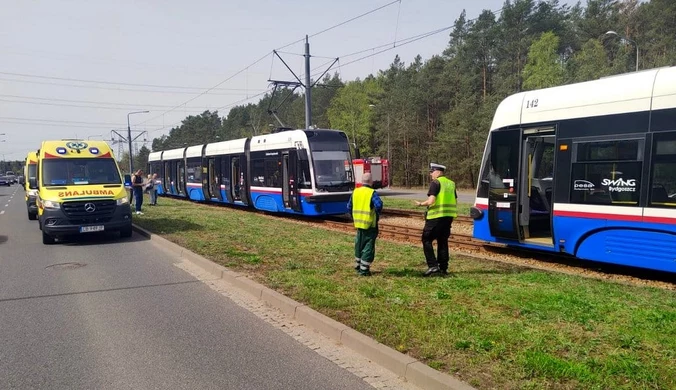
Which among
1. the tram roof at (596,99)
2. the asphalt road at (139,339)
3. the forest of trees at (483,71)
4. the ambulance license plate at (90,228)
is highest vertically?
the forest of trees at (483,71)

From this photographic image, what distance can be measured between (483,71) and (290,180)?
113 feet

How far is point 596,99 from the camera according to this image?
827 cm

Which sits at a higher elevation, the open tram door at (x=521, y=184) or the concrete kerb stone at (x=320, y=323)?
the open tram door at (x=521, y=184)

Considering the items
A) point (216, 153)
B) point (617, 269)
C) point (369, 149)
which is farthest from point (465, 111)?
point (617, 269)

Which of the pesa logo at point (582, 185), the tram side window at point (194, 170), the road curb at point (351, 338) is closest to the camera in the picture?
the road curb at point (351, 338)

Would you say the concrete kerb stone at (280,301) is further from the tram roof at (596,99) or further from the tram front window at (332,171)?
the tram front window at (332,171)

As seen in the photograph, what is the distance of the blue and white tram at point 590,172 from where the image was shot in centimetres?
735

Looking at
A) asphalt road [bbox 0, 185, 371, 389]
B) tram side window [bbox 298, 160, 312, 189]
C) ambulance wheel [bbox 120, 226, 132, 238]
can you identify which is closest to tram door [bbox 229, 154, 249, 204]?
tram side window [bbox 298, 160, 312, 189]

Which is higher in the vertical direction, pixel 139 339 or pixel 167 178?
pixel 167 178

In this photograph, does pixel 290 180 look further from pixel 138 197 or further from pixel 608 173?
pixel 608 173

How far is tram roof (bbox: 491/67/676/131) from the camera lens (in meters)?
7.41

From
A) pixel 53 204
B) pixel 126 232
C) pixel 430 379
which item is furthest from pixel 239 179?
pixel 430 379

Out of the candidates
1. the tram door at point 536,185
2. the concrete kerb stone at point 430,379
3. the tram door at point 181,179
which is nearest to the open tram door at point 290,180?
the tram door at point 536,185

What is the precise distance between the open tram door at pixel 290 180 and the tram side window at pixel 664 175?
11.0m
